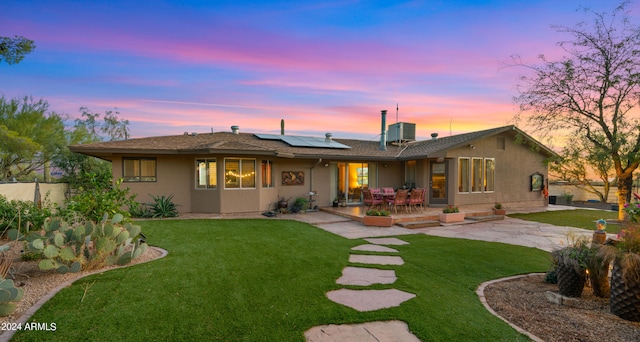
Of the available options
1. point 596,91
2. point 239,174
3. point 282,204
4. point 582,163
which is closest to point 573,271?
point 282,204

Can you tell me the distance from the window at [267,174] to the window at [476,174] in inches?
373

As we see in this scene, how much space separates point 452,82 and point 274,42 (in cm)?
806

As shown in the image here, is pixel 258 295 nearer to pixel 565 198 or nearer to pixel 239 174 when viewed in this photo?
pixel 239 174

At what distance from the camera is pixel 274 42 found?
10.6 metres

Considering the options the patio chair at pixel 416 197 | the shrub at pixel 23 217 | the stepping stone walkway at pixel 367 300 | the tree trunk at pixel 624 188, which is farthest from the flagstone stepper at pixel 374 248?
the tree trunk at pixel 624 188

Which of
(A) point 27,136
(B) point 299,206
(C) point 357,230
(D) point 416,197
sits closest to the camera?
(C) point 357,230

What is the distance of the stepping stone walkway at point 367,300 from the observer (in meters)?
2.78

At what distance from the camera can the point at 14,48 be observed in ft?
22.5

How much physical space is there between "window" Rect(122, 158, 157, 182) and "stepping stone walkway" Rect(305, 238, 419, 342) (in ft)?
30.2

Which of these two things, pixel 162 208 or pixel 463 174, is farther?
pixel 463 174

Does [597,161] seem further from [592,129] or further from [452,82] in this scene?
[452,82]

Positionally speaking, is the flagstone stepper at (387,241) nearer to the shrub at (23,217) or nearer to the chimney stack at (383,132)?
the shrub at (23,217)

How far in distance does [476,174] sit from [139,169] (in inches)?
584

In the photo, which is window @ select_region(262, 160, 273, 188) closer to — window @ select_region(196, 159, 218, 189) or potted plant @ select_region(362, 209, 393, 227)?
window @ select_region(196, 159, 218, 189)
